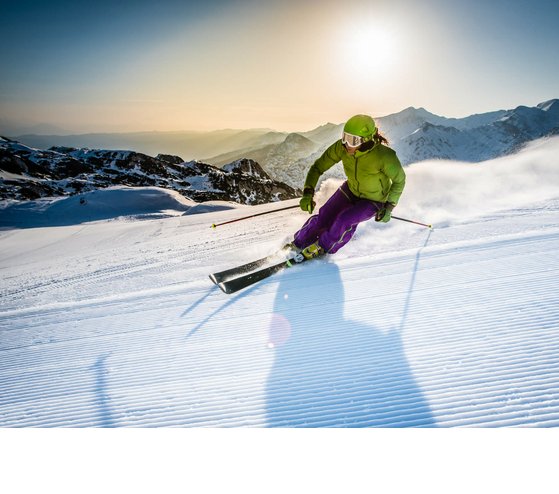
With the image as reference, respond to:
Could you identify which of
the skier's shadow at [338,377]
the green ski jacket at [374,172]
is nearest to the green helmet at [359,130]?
the green ski jacket at [374,172]

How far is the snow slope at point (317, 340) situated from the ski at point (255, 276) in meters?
0.15

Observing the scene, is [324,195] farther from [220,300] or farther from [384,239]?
[220,300]

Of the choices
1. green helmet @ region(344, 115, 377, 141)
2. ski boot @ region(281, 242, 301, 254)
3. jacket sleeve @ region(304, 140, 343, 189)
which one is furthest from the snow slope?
green helmet @ region(344, 115, 377, 141)

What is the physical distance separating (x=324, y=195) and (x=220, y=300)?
17.7 feet

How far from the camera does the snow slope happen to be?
6.01 feet

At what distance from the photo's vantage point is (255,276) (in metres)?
3.95

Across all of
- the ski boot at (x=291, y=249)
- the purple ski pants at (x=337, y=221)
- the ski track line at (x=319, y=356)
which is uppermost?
the purple ski pants at (x=337, y=221)

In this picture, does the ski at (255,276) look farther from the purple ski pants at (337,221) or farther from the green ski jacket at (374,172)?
the green ski jacket at (374,172)

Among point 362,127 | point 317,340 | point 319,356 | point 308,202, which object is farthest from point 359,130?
point 319,356

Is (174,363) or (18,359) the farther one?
(18,359)

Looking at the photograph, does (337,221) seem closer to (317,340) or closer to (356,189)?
(356,189)

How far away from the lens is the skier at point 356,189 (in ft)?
13.3
